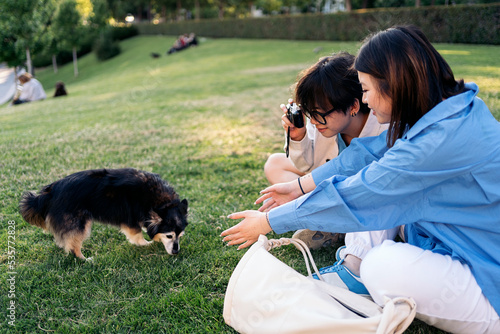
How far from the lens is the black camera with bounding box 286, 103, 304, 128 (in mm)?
2879

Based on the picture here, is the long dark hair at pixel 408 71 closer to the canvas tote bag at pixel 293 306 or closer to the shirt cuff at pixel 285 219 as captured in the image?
the shirt cuff at pixel 285 219

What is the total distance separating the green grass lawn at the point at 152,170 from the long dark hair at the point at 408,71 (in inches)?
23.6

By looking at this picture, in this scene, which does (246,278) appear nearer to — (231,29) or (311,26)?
(311,26)

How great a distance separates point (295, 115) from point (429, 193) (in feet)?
4.33

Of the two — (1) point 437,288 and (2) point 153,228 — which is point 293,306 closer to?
(1) point 437,288

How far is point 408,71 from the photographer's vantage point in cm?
180

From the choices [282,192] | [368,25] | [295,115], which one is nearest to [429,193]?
[282,192]

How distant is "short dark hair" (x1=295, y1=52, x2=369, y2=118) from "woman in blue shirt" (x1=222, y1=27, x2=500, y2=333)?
24.5 inches

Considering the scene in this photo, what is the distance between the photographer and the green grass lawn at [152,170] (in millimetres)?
2395

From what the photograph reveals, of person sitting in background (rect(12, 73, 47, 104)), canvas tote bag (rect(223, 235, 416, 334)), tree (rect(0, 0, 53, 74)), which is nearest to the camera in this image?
canvas tote bag (rect(223, 235, 416, 334))

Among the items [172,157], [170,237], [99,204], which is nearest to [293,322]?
[170,237]

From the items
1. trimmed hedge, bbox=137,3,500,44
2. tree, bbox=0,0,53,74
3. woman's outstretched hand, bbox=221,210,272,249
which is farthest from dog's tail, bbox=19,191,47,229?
tree, bbox=0,0,53,74

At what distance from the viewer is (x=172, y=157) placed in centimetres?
554

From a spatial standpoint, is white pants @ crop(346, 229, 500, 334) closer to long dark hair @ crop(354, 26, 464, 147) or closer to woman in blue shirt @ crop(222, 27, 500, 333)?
woman in blue shirt @ crop(222, 27, 500, 333)
